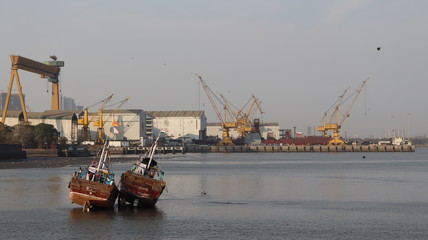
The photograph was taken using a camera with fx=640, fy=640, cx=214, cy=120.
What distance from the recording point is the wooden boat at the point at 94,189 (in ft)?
160

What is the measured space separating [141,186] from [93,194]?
3881 mm

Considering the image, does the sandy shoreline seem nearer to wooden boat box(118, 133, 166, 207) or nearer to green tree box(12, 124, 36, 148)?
green tree box(12, 124, 36, 148)

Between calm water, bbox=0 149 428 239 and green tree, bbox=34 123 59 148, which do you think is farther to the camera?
green tree, bbox=34 123 59 148

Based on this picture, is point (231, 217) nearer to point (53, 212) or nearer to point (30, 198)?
point (53, 212)

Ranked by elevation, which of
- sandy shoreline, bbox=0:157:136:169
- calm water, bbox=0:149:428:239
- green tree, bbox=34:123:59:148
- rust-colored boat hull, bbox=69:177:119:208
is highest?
green tree, bbox=34:123:59:148

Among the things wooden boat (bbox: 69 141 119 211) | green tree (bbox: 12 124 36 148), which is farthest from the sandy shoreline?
wooden boat (bbox: 69 141 119 211)

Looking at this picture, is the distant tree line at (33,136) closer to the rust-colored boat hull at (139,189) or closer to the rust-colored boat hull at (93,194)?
the rust-colored boat hull at (139,189)

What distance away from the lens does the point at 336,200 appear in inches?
2405

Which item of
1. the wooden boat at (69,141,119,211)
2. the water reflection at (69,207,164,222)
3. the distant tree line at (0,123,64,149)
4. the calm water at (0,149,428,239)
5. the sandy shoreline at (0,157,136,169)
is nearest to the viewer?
the calm water at (0,149,428,239)

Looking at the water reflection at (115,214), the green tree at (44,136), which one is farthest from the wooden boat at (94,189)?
the green tree at (44,136)

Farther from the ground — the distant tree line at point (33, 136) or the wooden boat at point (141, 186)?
the distant tree line at point (33, 136)

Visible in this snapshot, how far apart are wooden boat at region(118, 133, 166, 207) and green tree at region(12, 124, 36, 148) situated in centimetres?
12363

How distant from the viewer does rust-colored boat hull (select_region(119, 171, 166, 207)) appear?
165 feet

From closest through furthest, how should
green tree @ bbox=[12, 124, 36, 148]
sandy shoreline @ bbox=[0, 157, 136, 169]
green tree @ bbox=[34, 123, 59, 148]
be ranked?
sandy shoreline @ bbox=[0, 157, 136, 169], green tree @ bbox=[12, 124, 36, 148], green tree @ bbox=[34, 123, 59, 148]
